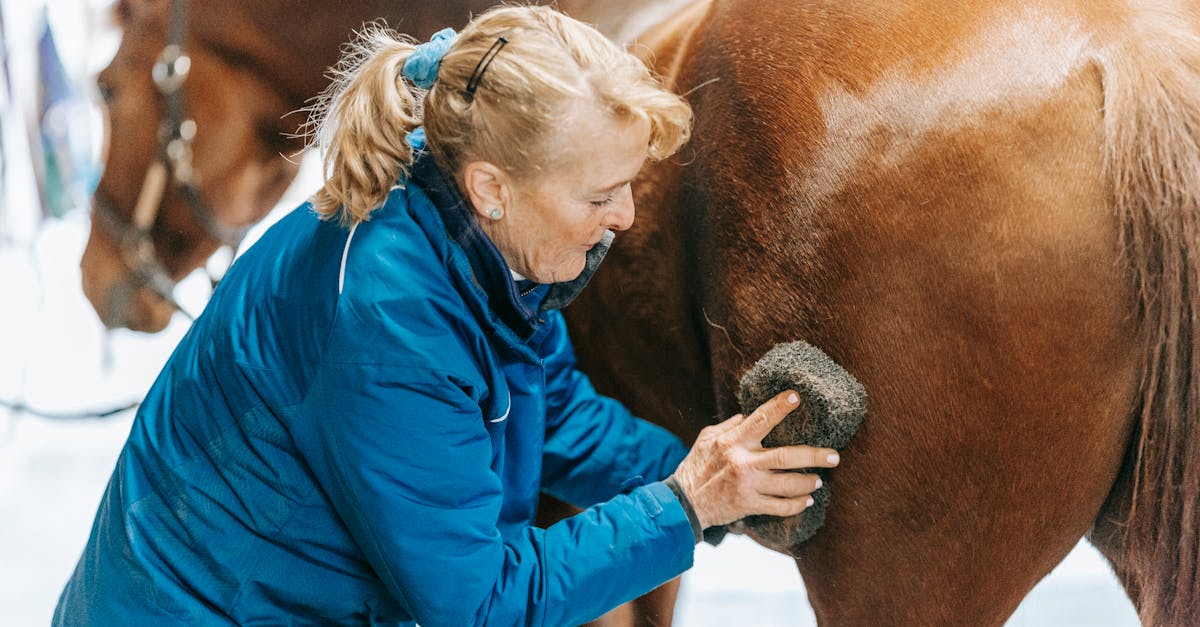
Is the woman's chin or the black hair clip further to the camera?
the woman's chin

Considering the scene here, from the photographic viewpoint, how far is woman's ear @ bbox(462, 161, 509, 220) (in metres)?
0.84

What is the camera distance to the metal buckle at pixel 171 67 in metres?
1.65

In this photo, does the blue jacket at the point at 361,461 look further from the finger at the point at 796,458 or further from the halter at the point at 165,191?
the halter at the point at 165,191

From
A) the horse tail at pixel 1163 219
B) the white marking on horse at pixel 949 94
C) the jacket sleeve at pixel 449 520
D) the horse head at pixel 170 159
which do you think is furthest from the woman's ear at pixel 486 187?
the horse head at pixel 170 159

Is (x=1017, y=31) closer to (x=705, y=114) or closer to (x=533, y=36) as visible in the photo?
(x=705, y=114)

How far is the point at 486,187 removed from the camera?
850 mm

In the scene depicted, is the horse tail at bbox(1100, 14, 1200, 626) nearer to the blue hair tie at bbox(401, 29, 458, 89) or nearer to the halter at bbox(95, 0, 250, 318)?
the blue hair tie at bbox(401, 29, 458, 89)

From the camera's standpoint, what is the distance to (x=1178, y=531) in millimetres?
888

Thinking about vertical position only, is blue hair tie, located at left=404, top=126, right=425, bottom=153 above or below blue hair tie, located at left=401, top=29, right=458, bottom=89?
below

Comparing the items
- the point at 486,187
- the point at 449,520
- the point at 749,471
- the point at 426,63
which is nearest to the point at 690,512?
the point at 749,471

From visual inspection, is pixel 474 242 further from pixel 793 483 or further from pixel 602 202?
pixel 793 483

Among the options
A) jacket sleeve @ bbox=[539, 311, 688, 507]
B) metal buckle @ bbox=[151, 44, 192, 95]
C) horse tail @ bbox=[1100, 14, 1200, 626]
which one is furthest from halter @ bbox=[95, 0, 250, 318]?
horse tail @ bbox=[1100, 14, 1200, 626]

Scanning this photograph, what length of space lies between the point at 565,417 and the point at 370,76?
1.47ft

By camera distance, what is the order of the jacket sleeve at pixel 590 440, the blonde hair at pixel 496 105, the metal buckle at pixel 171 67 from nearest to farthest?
the blonde hair at pixel 496 105
the jacket sleeve at pixel 590 440
the metal buckle at pixel 171 67
